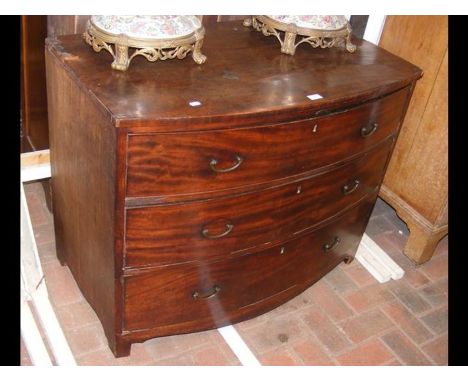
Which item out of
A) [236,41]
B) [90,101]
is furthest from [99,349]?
[236,41]

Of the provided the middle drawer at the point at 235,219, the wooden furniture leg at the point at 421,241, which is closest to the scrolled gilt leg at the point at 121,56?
the middle drawer at the point at 235,219

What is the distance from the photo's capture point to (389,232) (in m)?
2.82

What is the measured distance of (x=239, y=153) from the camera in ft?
5.13

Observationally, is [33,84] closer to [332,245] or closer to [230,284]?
Result: [230,284]

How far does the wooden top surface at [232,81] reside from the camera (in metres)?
1.45

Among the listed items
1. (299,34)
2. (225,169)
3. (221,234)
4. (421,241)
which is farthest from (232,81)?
(421,241)

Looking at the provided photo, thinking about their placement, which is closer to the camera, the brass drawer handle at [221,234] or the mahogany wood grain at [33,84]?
the brass drawer handle at [221,234]

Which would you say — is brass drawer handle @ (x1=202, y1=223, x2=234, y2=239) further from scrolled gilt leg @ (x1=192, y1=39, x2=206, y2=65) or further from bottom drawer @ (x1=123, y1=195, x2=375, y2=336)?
scrolled gilt leg @ (x1=192, y1=39, x2=206, y2=65)

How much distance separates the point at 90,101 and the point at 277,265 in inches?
36.1

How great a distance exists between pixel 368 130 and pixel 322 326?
0.87m

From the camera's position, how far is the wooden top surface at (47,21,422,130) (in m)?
1.45

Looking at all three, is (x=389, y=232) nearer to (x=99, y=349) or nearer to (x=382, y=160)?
(x=382, y=160)

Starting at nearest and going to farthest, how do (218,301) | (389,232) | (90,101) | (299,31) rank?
(90,101) < (299,31) < (218,301) < (389,232)

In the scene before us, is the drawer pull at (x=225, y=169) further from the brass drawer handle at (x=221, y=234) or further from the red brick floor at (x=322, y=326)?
the red brick floor at (x=322, y=326)
